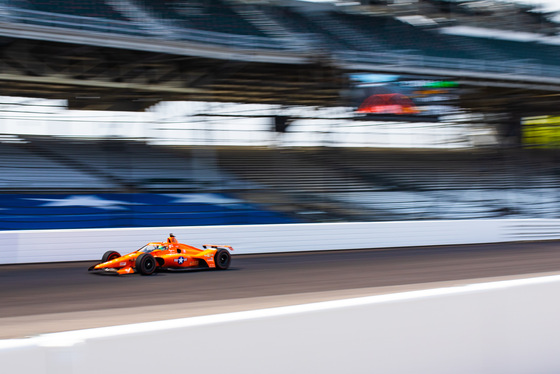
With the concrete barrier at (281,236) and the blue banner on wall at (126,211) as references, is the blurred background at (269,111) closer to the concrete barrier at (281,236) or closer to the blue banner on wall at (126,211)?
the blue banner on wall at (126,211)

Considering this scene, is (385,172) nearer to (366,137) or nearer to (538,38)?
(366,137)

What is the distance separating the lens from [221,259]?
31.6 feet

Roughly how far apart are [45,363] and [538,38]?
78.7 feet

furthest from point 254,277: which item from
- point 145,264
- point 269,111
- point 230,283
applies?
point 269,111

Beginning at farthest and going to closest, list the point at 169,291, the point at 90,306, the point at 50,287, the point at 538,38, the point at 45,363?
the point at 538,38 < the point at 50,287 < the point at 169,291 < the point at 90,306 < the point at 45,363

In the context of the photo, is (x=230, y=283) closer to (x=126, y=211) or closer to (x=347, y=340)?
(x=347, y=340)

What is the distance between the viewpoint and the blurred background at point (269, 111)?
15266 millimetres

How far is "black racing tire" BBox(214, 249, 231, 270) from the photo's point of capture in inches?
377

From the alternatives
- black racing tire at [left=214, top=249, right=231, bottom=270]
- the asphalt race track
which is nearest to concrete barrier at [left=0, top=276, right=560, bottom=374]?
the asphalt race track

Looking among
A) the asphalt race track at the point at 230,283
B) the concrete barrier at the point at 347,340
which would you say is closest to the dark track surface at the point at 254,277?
the asphalt race track at the point at 230,283

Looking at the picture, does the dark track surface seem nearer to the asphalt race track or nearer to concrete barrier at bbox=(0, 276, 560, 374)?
the asphalt race track

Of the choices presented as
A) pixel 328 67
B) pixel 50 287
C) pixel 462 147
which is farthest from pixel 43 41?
pixel 462 147

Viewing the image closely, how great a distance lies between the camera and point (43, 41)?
623 inches

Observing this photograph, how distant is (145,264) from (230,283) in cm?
130
